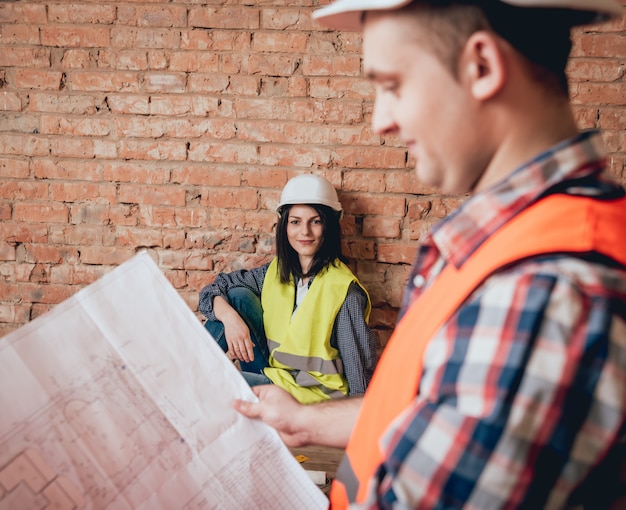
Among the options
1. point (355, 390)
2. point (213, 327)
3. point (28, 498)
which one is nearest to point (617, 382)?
point (28, 498)

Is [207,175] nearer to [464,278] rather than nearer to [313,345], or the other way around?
[313,345]

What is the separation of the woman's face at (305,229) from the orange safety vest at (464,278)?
4.90 ft

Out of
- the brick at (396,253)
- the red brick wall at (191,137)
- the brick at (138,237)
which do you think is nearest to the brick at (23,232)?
the red brick wall at (191,137)

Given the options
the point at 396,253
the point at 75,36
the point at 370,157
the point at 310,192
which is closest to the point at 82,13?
the point at 75,36

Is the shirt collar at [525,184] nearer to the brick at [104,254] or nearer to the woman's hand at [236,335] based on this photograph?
the woman's hand at [236,335]

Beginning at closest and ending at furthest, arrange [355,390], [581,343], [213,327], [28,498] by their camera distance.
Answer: [581,343], [28,498], [355,390], [213,327]

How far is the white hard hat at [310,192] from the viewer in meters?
2.03

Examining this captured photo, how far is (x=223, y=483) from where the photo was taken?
2.41 ft

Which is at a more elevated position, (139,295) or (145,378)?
(139,295)

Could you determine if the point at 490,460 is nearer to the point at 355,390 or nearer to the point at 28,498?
the point at 28,498

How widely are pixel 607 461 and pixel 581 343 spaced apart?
5.7 inches

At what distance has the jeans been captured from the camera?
2.16 m

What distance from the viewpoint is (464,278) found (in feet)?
1.53

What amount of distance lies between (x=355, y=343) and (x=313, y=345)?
0.17 metres
